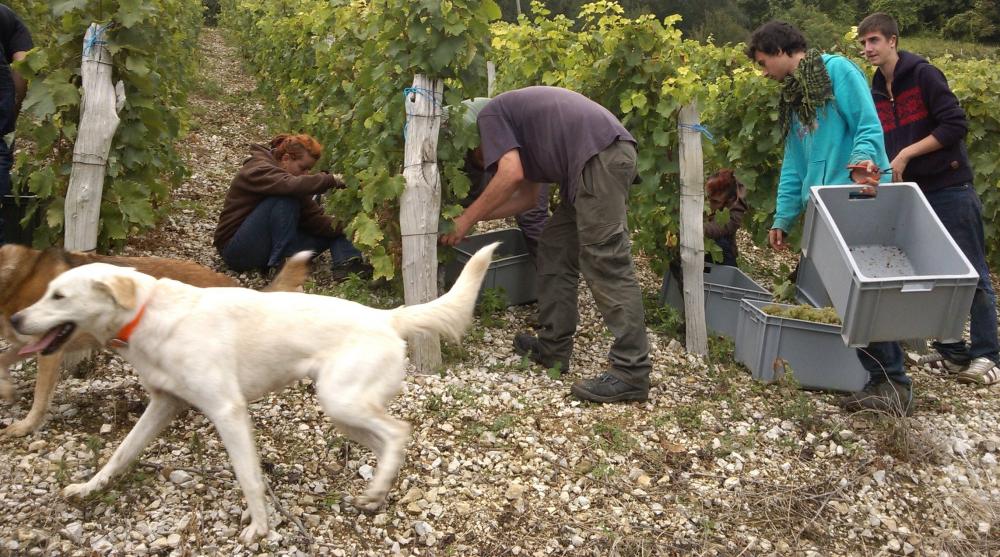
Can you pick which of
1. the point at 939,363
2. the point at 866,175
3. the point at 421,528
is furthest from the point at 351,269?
the point at 939,363

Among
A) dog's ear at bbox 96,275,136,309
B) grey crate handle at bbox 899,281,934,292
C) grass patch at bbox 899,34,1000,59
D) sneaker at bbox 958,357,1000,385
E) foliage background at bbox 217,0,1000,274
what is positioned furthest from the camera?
grass patch at bbox 899,34,1000,59

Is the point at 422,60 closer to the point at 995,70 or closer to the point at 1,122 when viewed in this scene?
the point at 1,122

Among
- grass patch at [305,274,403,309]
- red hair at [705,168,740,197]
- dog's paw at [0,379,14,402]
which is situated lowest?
grass patch at [305,274,403,309]

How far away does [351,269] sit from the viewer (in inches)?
268

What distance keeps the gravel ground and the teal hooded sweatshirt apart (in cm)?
133

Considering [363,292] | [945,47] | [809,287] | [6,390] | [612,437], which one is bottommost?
[612,437]

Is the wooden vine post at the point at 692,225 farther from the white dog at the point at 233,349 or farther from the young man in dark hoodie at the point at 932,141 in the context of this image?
the white dog at the point at 233,349

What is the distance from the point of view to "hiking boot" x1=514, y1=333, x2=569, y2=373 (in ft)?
18.1

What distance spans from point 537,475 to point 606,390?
1.00 meters

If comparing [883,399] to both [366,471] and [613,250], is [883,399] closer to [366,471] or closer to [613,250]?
[613,250]

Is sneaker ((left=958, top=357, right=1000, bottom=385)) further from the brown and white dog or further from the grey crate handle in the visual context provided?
the brown and white dog

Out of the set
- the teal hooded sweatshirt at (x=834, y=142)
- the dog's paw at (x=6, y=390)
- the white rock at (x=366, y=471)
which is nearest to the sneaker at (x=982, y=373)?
the teal hooded sweatshirt at (x=834, y=142)

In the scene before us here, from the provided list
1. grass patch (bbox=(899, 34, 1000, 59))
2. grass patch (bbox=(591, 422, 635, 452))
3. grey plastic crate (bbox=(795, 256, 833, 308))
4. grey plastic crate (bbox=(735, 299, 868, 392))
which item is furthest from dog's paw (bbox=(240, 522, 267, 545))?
grass patch (bbox=(899, 34, 1000, 59))

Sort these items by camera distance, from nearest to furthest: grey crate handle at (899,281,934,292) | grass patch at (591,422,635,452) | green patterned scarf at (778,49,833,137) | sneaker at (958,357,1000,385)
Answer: grey crate handle at (899,281,934,292) < grass patch at (591,422,635,452) < green patterned scarf at (778,49,833,137) < sneaker at (958,357,1000,385)
